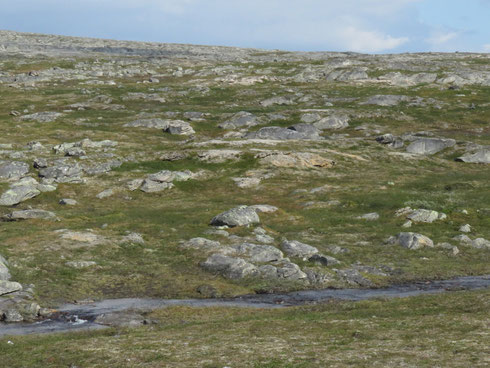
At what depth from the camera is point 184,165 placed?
98.4 metres

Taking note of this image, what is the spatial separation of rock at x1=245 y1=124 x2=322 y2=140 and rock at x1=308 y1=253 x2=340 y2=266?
67.6m

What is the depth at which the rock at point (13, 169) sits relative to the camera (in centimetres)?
8962

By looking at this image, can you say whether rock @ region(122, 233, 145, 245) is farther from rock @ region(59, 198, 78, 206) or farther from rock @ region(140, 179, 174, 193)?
rock @ region(140, 179, 174, 193)

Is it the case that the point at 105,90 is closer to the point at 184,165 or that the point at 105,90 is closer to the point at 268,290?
the point at 184,165

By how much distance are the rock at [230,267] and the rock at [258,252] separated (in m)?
2.07

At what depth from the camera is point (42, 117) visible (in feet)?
443

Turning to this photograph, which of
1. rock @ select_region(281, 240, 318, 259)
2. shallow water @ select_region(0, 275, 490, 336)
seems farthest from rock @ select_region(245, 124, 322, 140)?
shallow water @ select_region(0, 275, 490, 336)

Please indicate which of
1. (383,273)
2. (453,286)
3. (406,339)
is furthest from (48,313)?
(453,286)

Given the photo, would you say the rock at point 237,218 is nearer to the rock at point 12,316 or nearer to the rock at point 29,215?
the rock at point 29,215

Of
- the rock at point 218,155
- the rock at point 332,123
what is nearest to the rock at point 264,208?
the rock at point 218,155

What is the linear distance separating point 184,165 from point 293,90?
85567 mm

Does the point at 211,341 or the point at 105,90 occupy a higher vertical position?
the point at 105,90

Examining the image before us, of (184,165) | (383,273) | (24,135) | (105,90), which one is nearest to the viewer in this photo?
(383,273)

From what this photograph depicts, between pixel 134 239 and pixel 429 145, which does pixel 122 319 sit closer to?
pixel 134 239
